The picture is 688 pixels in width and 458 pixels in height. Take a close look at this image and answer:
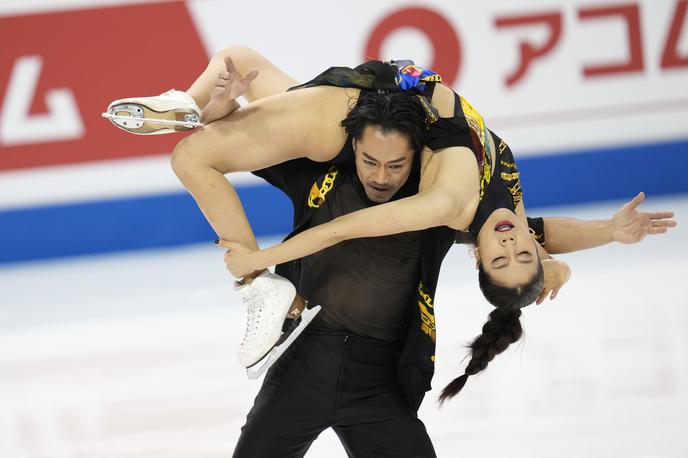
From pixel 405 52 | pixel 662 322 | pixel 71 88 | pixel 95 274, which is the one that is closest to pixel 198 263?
pixel 95 274

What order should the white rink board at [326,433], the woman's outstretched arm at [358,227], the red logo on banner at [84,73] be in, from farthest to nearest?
the red logo on banner at [84,73], the white rink board at [326,433], the woman's outstretched arm at [358,227]

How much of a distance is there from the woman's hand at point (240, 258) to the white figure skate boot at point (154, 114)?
0.35 m

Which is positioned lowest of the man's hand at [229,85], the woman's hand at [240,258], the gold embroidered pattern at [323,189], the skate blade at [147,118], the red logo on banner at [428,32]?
the woman's hand at [240,258]

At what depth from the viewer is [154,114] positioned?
9.05 ft

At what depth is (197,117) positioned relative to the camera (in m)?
2.79

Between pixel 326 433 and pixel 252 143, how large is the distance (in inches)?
66.3

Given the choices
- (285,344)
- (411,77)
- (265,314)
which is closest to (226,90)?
(411,77)

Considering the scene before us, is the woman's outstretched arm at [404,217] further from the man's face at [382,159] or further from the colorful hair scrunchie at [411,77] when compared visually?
the colorful hair scrunchie at [411,77]

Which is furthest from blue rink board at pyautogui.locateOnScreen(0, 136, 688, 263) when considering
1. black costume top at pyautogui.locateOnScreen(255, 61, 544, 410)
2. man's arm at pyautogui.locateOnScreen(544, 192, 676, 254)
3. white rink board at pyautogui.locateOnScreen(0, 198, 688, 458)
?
black costume top at pyautogui.locateOnScreen(255, 61, 544, 410)

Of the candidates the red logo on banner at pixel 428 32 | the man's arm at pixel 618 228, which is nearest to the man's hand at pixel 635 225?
the man's arm at pixel 618 228

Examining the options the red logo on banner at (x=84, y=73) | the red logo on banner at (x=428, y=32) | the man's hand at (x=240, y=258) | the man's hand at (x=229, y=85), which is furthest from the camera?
the red logo on banner at (x=428, y=32)

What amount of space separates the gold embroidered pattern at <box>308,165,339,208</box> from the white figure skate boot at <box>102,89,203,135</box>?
1.32 ft

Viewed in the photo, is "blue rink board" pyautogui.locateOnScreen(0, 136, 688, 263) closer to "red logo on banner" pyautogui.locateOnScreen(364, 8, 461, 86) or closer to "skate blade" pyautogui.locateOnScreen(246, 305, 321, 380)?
"red logo on banner" pyautogui.locateOnScreen(364, 8, 461, 86)

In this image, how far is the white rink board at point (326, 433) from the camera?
3771 millimetres
